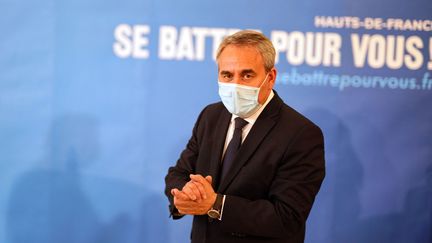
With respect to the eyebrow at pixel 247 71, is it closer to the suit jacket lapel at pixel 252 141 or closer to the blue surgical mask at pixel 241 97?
the blue surgical mask at pixel 241 97

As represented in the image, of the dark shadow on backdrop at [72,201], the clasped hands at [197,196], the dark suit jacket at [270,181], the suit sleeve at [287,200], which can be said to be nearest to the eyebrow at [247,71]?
the dark suit jacket at [270,181]

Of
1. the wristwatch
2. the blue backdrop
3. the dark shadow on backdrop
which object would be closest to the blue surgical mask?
the wristwatch

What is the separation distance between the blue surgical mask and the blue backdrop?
5.00ft

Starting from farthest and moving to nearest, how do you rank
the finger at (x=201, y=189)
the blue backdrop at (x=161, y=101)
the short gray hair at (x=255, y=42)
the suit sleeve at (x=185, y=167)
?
the blue backdrop at (x=161, y=101) < the suit sleeve at (x=185, y=167) < the short gray hair at (x=255, y=42) < the finger at (x=201, y=189)

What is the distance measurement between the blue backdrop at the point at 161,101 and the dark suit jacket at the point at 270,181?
153 cm

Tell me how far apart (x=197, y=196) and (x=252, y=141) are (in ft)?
0.90

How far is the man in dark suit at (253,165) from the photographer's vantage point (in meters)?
1.55

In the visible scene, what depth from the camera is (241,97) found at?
5.48 ft

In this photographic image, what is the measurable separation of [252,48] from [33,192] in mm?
2134

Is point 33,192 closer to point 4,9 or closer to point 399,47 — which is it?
point 4,9

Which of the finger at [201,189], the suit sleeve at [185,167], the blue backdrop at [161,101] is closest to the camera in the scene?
the finger at [201,189]

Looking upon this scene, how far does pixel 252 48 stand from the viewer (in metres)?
1.63

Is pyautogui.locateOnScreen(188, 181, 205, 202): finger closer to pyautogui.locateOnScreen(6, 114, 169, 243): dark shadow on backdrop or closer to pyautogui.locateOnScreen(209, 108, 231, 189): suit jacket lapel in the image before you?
pyautogui.locateOnScreen(209, 108, 231, 189): suit jacket lapel

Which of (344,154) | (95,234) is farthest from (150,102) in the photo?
(344,154)
